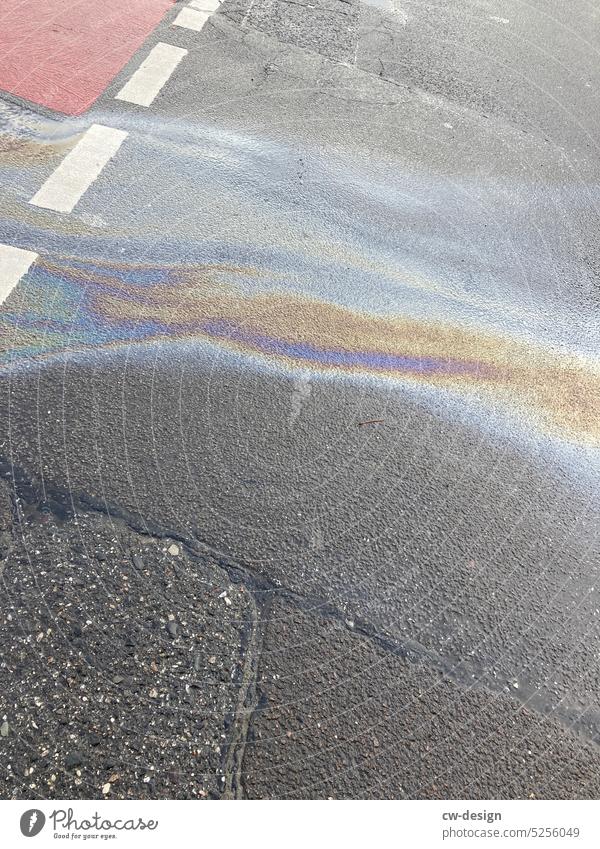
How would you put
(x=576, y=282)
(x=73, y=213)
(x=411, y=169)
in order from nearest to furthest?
(x=73, y=213)
(x=576, y=282)
(x=411, y=169)

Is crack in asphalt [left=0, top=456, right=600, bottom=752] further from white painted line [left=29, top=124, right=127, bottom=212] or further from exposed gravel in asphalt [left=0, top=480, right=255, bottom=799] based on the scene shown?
white painted line [left=29, top=124, right=127, bottom=212]

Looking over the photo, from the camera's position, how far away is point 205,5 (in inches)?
254

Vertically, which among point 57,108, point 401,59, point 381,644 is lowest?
point 381,644

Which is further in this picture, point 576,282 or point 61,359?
point 576,282

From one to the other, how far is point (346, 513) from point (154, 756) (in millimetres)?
1386

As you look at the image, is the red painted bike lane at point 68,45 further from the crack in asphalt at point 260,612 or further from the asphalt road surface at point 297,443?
the crack in asphalt at point 260,612

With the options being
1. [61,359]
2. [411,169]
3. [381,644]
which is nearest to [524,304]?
[411,169]

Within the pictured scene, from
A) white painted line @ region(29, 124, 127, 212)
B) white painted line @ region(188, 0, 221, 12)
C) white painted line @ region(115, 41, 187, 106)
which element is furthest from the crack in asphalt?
white painted line @ region(188, 0, 221, 12)

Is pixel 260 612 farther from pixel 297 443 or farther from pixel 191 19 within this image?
pixel 191 19

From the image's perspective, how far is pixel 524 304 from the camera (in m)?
4.65

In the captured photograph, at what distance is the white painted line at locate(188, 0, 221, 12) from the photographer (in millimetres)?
6391

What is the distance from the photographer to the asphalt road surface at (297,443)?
278 cm

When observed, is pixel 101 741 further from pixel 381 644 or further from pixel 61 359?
pixel 61 359

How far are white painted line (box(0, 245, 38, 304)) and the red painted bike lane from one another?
5.19 ft
